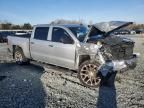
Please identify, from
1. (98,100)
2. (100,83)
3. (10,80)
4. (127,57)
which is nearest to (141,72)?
(127,57)

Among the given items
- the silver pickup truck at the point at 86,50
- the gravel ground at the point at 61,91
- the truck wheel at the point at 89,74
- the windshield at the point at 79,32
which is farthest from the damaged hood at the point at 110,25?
the gravel ground at the point at 61,91

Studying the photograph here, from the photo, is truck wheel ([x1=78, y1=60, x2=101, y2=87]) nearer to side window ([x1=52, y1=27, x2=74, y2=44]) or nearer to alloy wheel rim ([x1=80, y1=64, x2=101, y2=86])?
alloy wheel rim ([x1=80, y1=64, x2=101, y2=86])

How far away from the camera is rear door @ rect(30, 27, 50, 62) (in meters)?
9.38

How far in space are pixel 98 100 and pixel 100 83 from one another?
145 centimetres

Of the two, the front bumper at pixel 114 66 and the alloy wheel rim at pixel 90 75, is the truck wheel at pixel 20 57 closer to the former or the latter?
the alloy wheel rim at pixel 90 75

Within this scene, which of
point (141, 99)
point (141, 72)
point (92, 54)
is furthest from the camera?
point (141, 72)

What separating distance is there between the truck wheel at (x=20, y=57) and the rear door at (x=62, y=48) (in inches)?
97.1

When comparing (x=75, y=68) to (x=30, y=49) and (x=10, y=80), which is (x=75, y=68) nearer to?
(x=10, y=80)

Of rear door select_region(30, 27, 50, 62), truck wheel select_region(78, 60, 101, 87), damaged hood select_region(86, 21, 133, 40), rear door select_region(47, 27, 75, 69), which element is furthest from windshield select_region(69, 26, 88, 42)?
rear door select_region(30, 27, 50, 62)

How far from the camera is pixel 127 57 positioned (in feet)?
26.3

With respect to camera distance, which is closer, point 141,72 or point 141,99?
point 141,99

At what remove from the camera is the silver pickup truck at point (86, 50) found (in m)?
7.45

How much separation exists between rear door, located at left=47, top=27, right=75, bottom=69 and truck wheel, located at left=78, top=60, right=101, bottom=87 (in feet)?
1.80

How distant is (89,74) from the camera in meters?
7.76
